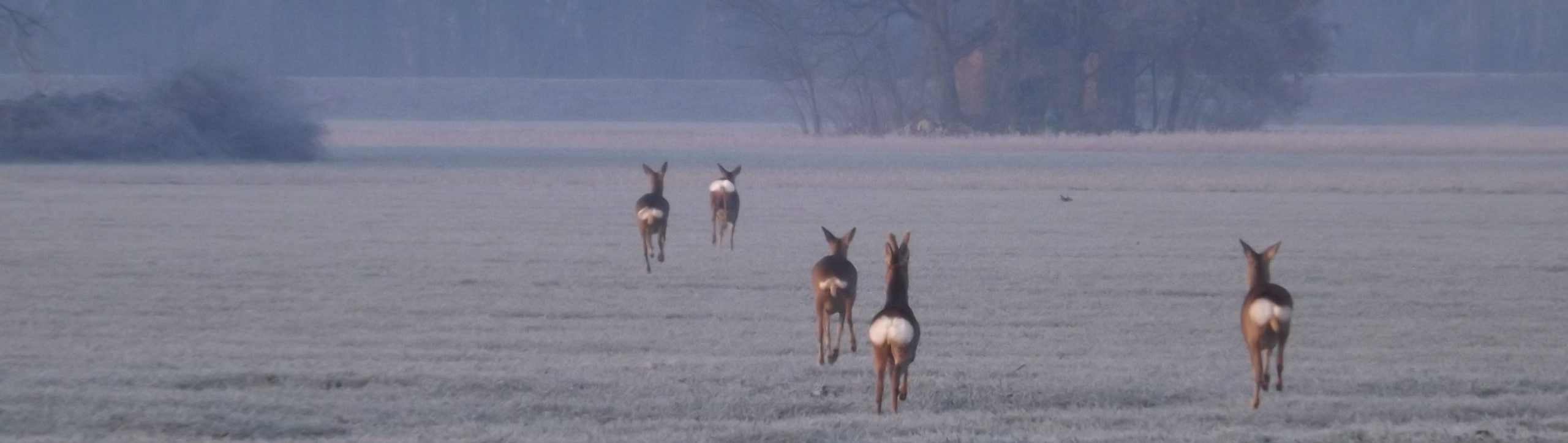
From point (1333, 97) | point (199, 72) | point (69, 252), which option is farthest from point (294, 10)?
point (69, 252)

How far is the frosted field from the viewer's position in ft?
24.6

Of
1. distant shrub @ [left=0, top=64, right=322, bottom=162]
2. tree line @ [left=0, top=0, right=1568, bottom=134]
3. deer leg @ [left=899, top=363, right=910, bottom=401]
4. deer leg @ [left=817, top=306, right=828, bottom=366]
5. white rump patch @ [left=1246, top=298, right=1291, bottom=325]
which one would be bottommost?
deer leg @ [left=899, top=363, right=910, bottom=401]

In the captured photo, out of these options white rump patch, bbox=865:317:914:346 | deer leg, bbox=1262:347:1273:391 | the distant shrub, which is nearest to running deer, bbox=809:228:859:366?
white rump patch, bbox=865:317:914:346

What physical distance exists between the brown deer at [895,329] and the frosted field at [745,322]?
13.9 inches

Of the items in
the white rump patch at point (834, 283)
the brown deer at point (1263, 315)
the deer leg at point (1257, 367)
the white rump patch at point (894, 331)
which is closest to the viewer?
the white rump patch at point (894, 331)

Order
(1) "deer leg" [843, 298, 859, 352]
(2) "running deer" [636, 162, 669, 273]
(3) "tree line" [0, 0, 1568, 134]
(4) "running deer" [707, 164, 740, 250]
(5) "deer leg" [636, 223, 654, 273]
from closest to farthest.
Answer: (1) "deer leg" [843, 298, 859, 352], (2) "running deer" [636, 162, 669, 273], (5) "deer leg" [636, 223, 654, 273], (4) "running deer" [707, 164, 740, 250], (3) "tree line" [0, 0, 1568, 134]

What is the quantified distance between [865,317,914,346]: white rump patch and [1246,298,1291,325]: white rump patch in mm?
1316

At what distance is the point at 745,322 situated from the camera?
10430 mm

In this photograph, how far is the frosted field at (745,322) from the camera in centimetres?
750

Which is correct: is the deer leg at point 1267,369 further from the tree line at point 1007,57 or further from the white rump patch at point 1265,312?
the tree line at point 1007,57

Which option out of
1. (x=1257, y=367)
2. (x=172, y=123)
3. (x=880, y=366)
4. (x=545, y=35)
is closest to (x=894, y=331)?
(x=880, y=366)

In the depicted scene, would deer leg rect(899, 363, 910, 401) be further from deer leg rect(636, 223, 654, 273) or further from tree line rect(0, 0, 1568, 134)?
tree line rect(0, 0, 1568, 134)

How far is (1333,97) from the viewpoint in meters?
101

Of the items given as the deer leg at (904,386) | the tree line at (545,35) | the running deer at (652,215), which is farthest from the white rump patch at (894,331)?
the tree line at (545,35)
